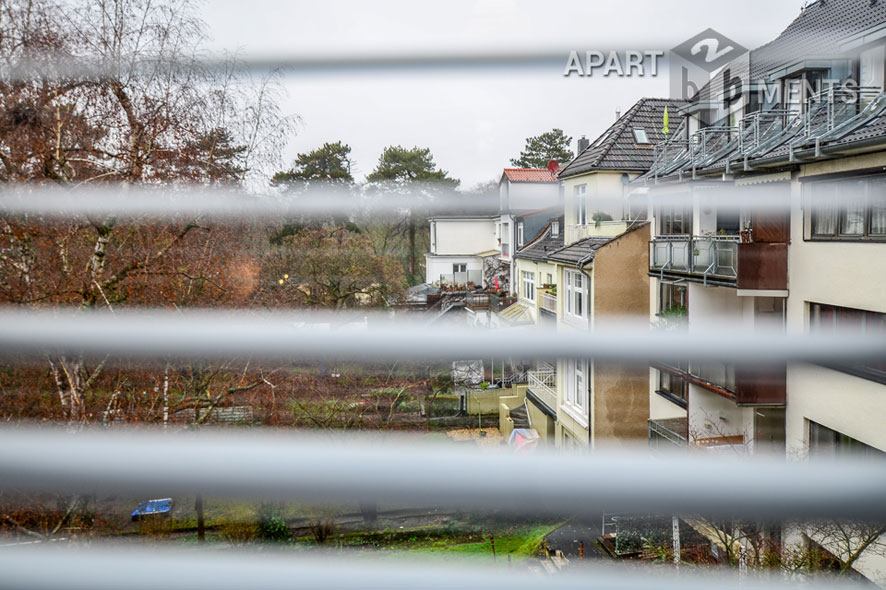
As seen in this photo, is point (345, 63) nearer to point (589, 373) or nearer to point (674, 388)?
point (589, 373)

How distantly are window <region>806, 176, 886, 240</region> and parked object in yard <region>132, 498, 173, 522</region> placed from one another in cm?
72

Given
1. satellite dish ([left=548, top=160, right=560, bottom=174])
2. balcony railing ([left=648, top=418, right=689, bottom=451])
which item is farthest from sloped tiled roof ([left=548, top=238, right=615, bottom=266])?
balcony railing ([left=648, top=418, right=689, bottom=451])

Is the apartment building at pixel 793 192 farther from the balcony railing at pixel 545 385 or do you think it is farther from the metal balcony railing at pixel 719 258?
the metal balcony railing at pixel 719 258

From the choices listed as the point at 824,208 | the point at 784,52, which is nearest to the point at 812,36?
the point at 784,52

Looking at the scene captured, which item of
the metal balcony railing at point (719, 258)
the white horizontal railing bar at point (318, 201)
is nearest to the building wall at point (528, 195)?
the white horizontal railing bar at point (318, 201)

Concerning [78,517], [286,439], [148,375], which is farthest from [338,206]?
[78,517]

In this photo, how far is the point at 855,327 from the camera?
558mm

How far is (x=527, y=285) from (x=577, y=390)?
8.5 inches

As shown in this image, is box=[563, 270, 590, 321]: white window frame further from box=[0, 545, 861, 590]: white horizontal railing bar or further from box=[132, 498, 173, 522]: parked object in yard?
box=[132, 498, 173, 522]: parked object in yard

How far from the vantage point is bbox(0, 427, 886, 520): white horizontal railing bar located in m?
0.40

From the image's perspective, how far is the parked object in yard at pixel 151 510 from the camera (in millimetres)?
622

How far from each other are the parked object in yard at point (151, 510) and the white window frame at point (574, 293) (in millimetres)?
450

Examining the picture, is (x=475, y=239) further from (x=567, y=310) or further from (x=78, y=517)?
(x=78, y=517)

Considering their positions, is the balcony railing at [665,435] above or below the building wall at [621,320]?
below
